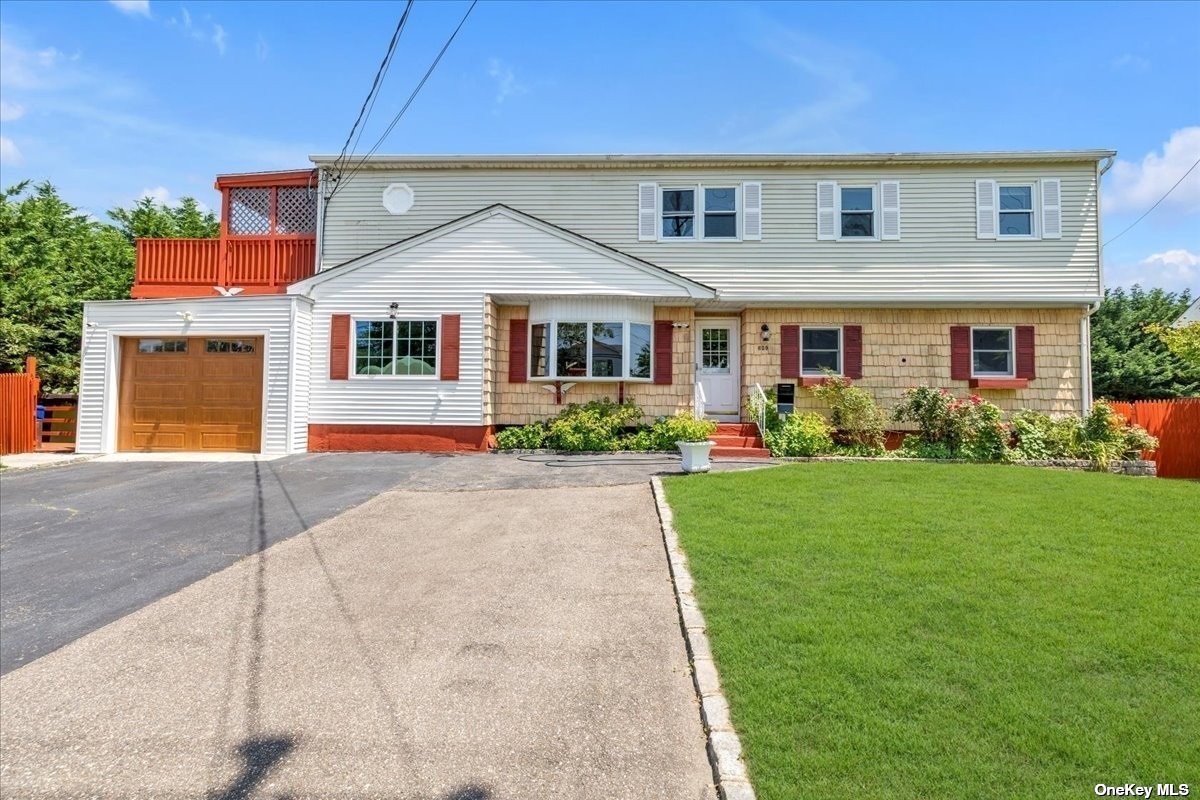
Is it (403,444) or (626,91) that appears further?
(403,444)

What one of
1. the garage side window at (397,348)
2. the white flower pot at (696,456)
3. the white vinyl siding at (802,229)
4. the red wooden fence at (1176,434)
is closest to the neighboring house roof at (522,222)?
the garage side window at (397,348)

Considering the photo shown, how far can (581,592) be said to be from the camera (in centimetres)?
484

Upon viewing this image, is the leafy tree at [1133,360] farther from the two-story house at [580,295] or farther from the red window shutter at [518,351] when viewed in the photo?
the red window shutter at [518,351]

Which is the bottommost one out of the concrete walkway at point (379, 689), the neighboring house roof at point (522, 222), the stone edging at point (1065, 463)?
the concrete walkway at point (379, 689)

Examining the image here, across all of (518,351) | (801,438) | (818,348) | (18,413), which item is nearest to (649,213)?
(518,351)

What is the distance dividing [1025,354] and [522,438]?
11187mm

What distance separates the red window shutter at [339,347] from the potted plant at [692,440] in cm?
683

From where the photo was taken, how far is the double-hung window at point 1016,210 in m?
13.1

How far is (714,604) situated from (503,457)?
7.64 m

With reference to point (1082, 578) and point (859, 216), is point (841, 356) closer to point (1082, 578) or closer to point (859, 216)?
point (859, 216)

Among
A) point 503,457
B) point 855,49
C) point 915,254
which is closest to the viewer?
point 855,49

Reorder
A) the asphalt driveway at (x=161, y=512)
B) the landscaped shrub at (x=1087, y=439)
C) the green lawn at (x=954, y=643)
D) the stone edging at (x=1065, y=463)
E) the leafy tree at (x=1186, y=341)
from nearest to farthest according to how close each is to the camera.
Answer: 1. the green lawn at (x=954, y=643)
2. the asphalt driveway at (x=161, y=512)
3. the stone edging at (x=1065, y=463)
4. the landscaped shrub at (x=1087, y=439)
5. the leafy tree at (x=1186, y=341)

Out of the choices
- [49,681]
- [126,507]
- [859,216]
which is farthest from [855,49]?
[126,507]

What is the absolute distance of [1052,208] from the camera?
13.0 m
